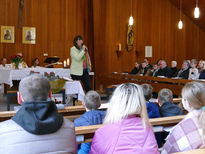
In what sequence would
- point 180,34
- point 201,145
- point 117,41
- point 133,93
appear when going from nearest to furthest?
point 133,93 → point 201,145 → point 117,41 → point 180,34

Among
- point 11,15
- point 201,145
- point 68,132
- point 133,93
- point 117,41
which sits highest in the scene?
point 11,15

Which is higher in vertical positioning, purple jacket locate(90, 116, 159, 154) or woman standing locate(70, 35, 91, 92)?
woman standing locate(70, 35, 91, 92)

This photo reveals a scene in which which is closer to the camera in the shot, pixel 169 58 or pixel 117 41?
pixel 117 41

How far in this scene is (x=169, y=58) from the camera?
13.0 m

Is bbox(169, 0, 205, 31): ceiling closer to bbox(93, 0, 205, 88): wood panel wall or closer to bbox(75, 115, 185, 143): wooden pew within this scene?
bbox(93, 0, 205, 88): wood panel wall

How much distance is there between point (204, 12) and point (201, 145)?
37.9 ft

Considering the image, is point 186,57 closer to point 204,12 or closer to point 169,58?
point 169,58

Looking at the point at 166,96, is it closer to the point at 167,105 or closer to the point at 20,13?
the point at 167,105

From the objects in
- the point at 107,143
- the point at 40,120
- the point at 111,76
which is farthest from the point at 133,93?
the point at 111,76

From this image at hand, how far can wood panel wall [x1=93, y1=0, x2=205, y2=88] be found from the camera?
11.0 metres

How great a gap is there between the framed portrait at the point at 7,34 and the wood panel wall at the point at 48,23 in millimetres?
138

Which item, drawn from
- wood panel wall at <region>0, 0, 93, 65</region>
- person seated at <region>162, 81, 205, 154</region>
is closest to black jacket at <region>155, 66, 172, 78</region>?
wood panel wall at <region>0, 0, 93, 65</region>

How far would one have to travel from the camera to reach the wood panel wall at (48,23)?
1062 cm

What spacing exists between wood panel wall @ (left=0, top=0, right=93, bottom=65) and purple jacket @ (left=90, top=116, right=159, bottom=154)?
9592 mm
